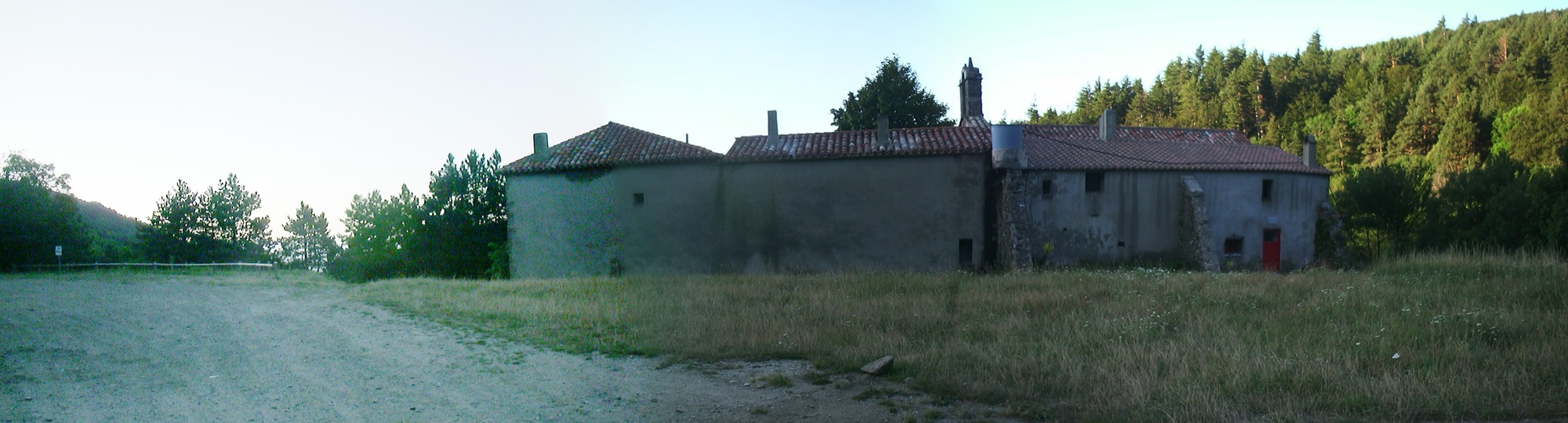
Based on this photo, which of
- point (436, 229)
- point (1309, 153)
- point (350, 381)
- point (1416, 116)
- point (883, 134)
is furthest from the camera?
point (1416, 116)

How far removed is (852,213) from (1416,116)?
49.9 meters

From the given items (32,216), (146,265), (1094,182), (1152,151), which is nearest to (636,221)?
(1094,182)

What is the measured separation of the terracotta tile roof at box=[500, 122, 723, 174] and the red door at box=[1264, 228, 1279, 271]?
17.8 m

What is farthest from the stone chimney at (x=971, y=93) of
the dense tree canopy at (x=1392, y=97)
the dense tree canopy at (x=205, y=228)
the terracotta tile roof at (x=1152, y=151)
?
the dense tree canopy at (x=205, y=228)

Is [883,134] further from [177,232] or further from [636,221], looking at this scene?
[177,232]

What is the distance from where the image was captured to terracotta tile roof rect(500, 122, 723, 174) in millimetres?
20625

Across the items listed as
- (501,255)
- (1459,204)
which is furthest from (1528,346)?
(1459,204)

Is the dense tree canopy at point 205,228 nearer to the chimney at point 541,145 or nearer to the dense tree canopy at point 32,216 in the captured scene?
the dense tree canopy at point 32,216

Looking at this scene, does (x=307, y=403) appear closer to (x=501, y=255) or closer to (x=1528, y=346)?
(x=1528, y=346)

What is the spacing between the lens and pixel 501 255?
2672 cm

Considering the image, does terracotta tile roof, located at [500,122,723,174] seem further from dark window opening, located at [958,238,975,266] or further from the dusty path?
the dusty path

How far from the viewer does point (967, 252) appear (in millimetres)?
20844

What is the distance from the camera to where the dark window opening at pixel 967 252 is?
20.7m

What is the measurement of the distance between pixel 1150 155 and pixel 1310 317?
1729 centimetres
